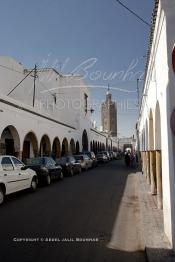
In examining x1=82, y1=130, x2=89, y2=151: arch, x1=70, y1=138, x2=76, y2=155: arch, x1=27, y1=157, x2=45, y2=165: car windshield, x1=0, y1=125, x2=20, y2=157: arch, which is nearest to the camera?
x1=27, y1=157, x2=45, y2=165: car windshield

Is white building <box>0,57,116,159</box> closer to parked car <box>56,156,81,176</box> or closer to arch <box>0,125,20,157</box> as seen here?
arch <box>0,125,20,157</box>

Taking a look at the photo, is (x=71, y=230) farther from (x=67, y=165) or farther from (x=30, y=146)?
(x=30, y=146)

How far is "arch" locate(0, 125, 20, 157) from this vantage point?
21047 mm

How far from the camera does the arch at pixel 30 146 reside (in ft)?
81.8

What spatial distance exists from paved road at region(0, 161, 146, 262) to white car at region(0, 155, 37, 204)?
50 cm

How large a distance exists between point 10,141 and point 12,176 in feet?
44.1

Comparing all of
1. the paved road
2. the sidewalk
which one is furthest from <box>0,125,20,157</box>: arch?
the sidewalk

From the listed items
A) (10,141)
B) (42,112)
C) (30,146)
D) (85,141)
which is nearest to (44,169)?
(10,141)

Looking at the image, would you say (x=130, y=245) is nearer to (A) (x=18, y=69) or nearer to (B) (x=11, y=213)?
(B) (x=11, y=213)

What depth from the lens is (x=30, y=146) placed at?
2625 cm

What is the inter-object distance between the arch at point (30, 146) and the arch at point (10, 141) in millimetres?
1651

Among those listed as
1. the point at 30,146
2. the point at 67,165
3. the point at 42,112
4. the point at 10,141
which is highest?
the point at 42,112

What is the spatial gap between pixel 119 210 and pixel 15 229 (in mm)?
3323

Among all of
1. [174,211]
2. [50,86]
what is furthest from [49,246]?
[50,86]
